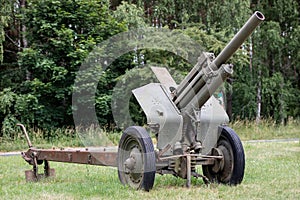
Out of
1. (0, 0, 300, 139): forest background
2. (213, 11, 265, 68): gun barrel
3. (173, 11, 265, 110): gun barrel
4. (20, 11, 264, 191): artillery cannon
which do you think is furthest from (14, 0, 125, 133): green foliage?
(213, 11, 265, 68): gun barrel

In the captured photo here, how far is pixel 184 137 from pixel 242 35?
1.50m

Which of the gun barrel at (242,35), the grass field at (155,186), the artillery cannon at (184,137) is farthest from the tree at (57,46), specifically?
the gun barrel at (242,35)

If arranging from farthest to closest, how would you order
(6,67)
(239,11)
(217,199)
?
(239,11), (6,67), (217,199)

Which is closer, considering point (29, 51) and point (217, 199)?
point (217, 199)

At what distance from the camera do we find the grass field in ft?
17.8

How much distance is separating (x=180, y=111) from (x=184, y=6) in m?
15.9

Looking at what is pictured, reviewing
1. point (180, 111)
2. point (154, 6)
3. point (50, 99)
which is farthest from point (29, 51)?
point (180, 111)

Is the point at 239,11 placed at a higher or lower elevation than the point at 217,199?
higher

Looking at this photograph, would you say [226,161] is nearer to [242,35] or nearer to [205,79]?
[205,79]

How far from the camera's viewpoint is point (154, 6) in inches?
827

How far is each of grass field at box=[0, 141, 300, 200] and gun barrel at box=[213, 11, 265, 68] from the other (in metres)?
1.56

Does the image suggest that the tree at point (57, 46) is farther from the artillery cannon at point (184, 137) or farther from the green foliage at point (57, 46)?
the artillery cannon at point (184, 137)

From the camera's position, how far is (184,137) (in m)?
6.12

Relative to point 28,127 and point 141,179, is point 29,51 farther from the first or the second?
point 141,179
